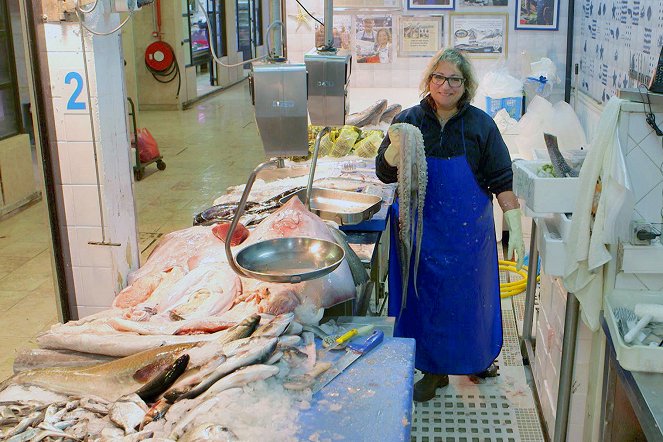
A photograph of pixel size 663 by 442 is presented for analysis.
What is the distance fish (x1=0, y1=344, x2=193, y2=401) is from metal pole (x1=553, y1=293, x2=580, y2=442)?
5.55 feet

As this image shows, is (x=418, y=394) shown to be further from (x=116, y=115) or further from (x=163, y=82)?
(x=163, y=82)

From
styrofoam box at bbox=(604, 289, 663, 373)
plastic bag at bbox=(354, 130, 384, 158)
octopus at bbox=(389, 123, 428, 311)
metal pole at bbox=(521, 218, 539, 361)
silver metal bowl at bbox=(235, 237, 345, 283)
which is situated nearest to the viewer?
styrofoam box at bbox=(604, 289, 663, 373)

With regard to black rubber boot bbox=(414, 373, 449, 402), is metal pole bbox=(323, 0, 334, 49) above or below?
above

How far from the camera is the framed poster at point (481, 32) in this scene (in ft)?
24.8

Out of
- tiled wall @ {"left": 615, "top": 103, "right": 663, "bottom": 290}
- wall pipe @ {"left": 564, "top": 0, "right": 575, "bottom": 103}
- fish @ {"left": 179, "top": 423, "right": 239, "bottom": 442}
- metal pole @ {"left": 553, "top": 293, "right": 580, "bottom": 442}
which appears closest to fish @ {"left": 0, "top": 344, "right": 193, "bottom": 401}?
fish @ {"left": 179, "top": 423, "right": 239, "bottom": 442}

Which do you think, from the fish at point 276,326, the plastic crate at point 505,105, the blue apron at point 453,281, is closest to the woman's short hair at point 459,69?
the blue apron at point 453,281

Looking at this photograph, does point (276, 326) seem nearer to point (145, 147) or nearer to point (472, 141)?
point (472, 141)

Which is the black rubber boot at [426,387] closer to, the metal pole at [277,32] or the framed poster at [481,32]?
the metal pole at [277,32]

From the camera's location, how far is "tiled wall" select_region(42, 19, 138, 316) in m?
3.76

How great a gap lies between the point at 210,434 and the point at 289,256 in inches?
42.8

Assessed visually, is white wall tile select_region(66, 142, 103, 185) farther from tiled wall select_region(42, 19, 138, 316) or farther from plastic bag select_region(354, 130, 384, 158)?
plastic bag select_region(354, 130, 384, 158)

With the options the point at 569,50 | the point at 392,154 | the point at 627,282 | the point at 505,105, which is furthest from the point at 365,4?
the point at 627,282

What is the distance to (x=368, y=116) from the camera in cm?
658

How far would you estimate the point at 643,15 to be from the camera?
470cm
